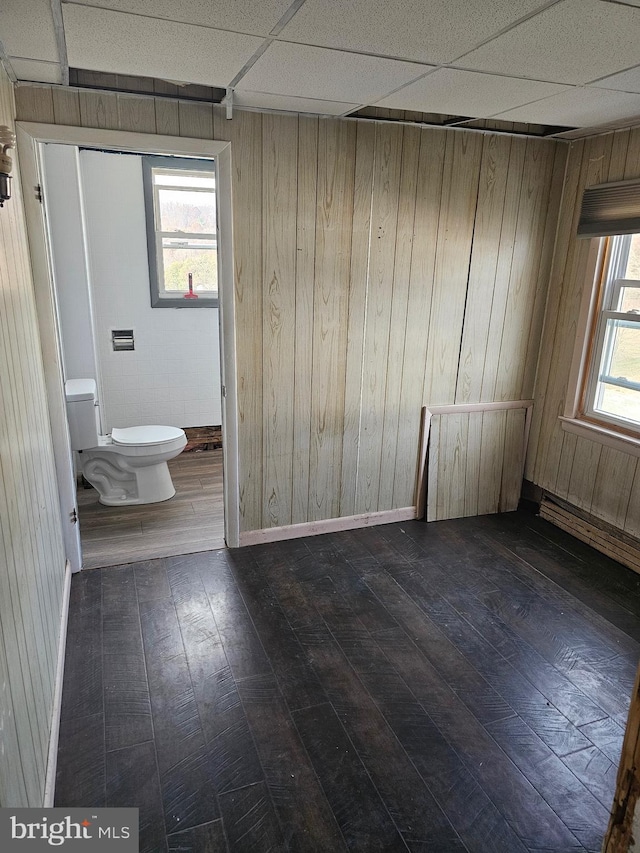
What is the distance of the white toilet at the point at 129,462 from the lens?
3887 mm

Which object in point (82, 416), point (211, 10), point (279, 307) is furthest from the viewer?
point (82, 416)

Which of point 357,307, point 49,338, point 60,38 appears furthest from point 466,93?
point 49,338

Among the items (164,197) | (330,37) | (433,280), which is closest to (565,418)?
(433,280)

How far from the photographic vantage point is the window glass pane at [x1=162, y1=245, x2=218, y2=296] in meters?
4.68

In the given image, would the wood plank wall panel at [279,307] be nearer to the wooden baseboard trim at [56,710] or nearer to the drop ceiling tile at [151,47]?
the drop ceiling tile at [151,47]

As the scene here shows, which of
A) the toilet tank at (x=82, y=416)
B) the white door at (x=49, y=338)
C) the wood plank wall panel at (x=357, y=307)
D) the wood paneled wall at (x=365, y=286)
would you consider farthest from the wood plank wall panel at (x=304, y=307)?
the toilet tank at (x=82, y=416)

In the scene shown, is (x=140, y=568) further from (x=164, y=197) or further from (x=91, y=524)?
(x=164, y=197)

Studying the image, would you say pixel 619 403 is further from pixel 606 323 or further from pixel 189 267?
pixel 189 267

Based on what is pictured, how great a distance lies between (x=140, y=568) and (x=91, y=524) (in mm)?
728

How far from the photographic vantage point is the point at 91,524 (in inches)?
145

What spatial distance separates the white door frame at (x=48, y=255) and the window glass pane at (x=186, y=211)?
1786 millimetres

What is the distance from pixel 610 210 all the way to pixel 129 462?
3378 millimetres

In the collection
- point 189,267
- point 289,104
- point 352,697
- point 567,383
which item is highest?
point 289,104

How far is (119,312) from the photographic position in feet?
15.0
